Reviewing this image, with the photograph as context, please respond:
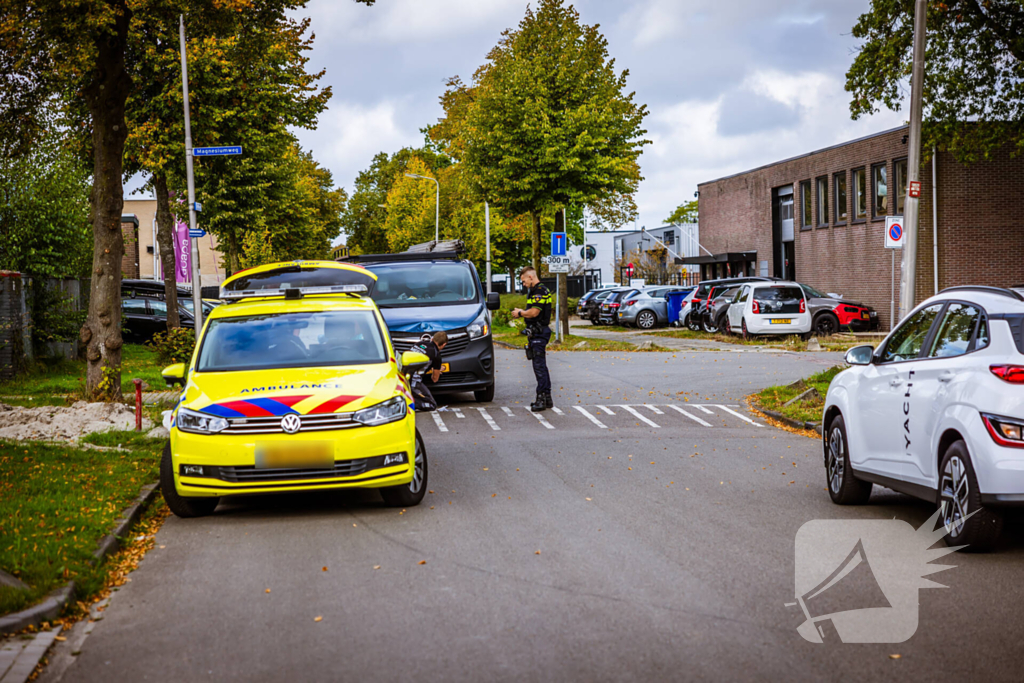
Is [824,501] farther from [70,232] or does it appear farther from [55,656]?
[70,232]

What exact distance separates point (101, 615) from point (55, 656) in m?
0.69

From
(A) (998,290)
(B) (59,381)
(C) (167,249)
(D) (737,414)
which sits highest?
(C) (167,249)

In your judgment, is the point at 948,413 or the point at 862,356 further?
the point at 862,356

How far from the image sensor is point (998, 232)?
3484 centimetres

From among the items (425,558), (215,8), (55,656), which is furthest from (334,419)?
(215,8)

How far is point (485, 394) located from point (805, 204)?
29.5 m

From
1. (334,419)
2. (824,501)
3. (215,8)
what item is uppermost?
(215,8)

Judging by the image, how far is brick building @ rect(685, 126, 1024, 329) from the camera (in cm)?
3472

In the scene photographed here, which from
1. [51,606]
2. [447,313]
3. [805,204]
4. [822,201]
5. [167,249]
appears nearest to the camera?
[51,606]

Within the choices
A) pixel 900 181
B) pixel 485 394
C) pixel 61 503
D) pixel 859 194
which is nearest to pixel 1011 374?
pixel 61 503

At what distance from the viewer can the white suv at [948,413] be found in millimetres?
6281

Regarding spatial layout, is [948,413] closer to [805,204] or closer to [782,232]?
[805,204]

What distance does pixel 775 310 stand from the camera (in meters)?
31.1

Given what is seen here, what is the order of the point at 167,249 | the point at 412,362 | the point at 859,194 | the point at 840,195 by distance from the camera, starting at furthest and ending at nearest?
the point at 840,195, the point at 859,194, the point at 167,249, the point at 412,362
